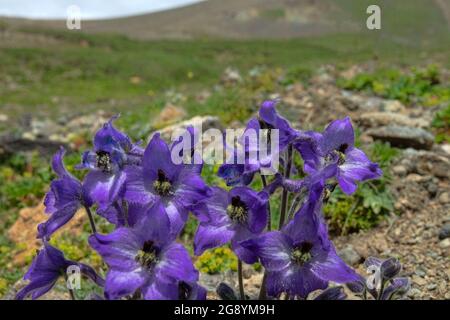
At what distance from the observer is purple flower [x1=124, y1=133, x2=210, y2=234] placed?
2.43 meters

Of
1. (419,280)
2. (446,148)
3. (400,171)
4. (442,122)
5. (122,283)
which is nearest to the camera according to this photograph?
(122,283)

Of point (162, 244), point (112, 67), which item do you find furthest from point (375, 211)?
point (112, 67)

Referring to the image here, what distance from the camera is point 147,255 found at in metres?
2.34

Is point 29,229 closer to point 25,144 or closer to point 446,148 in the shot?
point 25,144

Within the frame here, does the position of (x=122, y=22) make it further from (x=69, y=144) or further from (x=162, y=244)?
(x=162, y=244)

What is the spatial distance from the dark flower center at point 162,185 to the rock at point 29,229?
4189 mm

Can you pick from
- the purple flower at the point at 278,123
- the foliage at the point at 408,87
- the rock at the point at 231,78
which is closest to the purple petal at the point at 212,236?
the purple flower at the point at 278,123

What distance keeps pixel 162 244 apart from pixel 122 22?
78.3 metres

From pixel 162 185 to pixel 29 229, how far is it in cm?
517

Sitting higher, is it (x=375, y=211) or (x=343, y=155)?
(x=343, y=155)

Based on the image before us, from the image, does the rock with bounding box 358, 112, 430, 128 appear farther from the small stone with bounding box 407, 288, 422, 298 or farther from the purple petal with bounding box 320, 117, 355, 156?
the purple petal with bounding box 320, 117, 355, 156

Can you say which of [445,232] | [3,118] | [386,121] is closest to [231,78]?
[386,121]

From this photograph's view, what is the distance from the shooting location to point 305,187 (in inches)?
99.1

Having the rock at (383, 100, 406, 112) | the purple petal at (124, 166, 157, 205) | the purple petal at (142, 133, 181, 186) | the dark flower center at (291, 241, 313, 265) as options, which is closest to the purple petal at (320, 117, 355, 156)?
the dark flower center at (291, 241, 313, 265)
